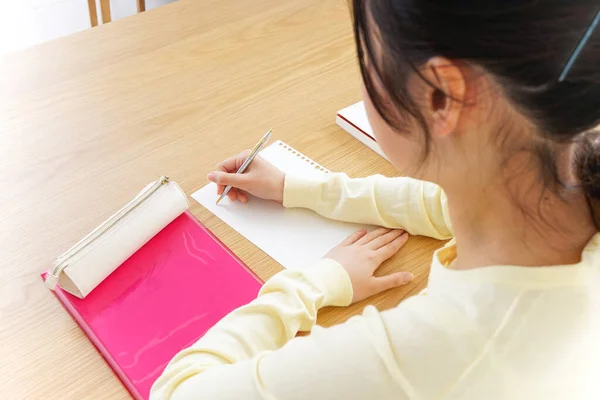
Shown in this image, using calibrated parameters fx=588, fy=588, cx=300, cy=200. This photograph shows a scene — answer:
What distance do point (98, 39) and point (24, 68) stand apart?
150mm

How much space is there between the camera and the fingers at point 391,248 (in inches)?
30.6

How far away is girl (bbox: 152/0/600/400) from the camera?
40cm

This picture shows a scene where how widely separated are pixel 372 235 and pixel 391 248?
0.04 metres

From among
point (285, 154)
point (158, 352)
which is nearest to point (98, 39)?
point (285, 154)

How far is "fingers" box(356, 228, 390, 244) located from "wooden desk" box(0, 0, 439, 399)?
0.14ft

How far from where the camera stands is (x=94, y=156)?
3.00 ft

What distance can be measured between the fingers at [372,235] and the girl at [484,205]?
225 mm

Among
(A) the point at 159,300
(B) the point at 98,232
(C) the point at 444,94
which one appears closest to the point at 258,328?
(A) the point at 159,300

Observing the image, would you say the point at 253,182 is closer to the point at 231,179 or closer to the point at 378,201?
the point at 231,179

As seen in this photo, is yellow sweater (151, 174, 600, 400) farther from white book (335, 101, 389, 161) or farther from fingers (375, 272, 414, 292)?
white book (335, 101, 389, 161)

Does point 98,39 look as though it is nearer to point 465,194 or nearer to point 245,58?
point 245,58

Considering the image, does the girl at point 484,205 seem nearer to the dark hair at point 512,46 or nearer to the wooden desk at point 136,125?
the dark hair at point 512,46

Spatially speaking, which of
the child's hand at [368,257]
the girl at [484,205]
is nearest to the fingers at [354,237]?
the child's hand at [368,257]

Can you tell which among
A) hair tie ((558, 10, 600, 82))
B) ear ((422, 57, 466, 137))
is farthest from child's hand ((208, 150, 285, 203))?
hair tie ((558, 10, 600, 82))
